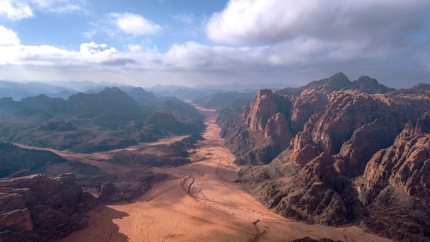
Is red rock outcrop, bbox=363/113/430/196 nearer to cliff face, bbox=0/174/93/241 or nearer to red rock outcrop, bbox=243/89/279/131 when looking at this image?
red rock outcrop, bbox=243/89/279/131

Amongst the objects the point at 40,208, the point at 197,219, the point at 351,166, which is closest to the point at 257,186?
the point at 197,219

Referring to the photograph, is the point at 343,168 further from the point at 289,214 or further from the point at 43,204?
the point at 43,204

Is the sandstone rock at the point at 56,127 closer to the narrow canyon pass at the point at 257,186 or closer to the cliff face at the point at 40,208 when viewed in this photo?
the narrow canyon pass at the point at 257,186

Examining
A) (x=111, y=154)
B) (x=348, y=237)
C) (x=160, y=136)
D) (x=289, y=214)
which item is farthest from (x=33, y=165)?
(x=348, y=237)

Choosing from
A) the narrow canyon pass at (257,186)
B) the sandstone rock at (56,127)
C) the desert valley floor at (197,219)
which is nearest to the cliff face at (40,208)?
the narrow canyon pass at (257,186)

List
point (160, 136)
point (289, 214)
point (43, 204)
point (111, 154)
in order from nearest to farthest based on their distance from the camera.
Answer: point (43, 204), point (289, 214), point (111, 154), point (160, 136)

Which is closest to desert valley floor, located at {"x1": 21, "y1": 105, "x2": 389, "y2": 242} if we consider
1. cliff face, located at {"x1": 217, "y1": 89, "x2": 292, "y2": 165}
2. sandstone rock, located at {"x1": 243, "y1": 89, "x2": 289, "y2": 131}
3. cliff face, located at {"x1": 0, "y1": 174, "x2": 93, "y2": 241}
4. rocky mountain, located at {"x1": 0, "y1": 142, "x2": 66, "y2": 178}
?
cliff face, located at {"x1": 0, "y1": 174, "x2": 93, "y2": 241}

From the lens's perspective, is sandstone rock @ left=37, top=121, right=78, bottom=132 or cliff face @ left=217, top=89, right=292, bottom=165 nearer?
cliff face @ left=217, top=89, right=292, bottom=165
